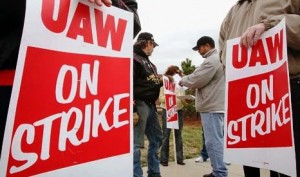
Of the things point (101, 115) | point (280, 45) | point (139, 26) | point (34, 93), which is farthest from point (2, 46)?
point (280, 45)

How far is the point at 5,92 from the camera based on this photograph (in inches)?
45.9

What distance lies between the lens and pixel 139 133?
3.54 metres

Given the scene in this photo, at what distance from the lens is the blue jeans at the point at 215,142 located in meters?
3.70

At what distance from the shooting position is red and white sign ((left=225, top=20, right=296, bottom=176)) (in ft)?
4.88

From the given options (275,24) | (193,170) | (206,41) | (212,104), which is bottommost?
(193,170)

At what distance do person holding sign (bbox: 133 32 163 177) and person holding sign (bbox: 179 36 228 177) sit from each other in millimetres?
509

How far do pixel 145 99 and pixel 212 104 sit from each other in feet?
2.56

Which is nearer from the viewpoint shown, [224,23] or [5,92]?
[5,92]

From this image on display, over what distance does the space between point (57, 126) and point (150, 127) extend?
2933mm

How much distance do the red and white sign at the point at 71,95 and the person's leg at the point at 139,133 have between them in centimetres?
226

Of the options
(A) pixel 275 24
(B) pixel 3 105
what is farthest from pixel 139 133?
(B) pixel 3 105

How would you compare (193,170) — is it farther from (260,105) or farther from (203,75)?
(260,105)

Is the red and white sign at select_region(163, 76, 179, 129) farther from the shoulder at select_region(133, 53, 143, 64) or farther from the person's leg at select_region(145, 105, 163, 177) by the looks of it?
the shoulder at select_region(133, 53, 143, 64)

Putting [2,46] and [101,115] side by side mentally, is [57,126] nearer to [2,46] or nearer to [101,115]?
[101,115]
